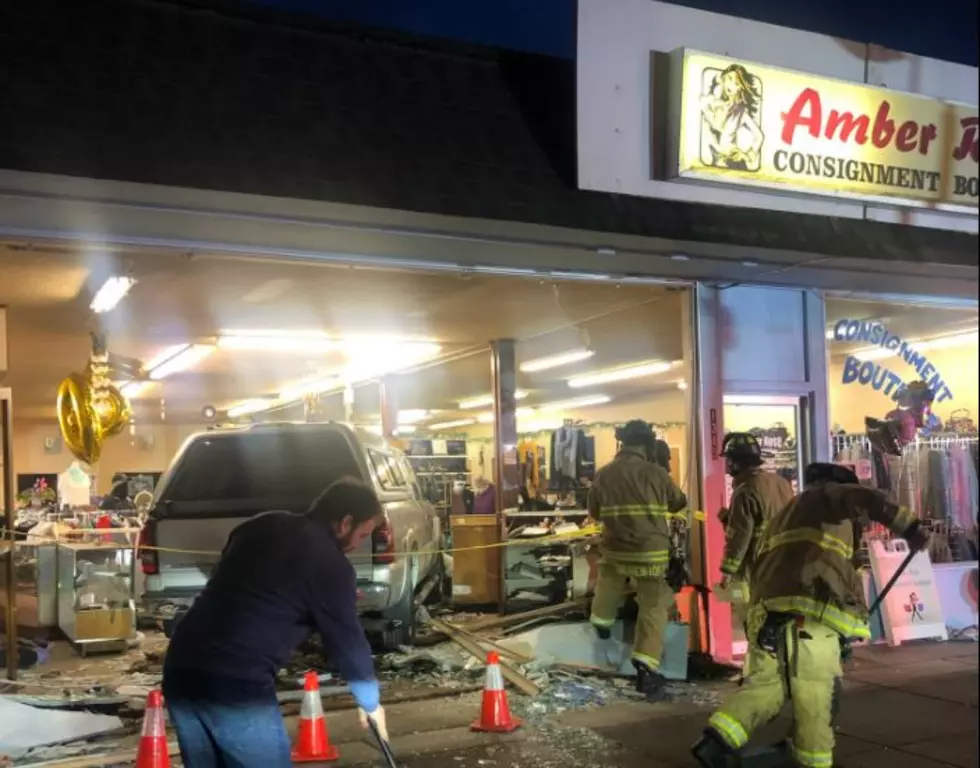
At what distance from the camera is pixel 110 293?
7816 millimetres

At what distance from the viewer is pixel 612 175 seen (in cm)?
696

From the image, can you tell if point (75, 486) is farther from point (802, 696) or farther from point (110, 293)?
point (802, 696)

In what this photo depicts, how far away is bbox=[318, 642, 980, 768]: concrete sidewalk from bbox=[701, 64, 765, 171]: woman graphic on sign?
13.0 ft

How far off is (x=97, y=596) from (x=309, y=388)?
2.76m

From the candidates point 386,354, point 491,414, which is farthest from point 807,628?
point 386,354

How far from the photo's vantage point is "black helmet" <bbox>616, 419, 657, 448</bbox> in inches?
300

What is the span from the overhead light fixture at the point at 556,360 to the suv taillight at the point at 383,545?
4.27m

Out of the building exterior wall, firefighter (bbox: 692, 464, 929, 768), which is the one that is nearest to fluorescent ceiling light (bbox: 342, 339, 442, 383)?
the building exterior wall

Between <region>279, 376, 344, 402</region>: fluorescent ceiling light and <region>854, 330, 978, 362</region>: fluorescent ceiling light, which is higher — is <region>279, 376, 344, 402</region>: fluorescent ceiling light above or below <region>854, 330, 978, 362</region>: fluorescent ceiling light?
below

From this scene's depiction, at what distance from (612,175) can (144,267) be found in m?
3.46

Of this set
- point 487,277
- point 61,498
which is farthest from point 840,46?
point 61,498

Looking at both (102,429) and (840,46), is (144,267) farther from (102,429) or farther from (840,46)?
(840,46)

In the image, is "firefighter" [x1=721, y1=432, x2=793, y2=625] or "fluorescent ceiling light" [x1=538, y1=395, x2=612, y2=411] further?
"fluorescent ceiling light" [x1=538, y1=395, x2=612, y2=411]

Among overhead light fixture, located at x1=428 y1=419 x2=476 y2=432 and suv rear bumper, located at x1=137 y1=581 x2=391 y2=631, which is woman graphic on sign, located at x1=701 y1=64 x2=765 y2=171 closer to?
overhead light fixture, located at x1=428 y1=419 x2=476 y2=432
